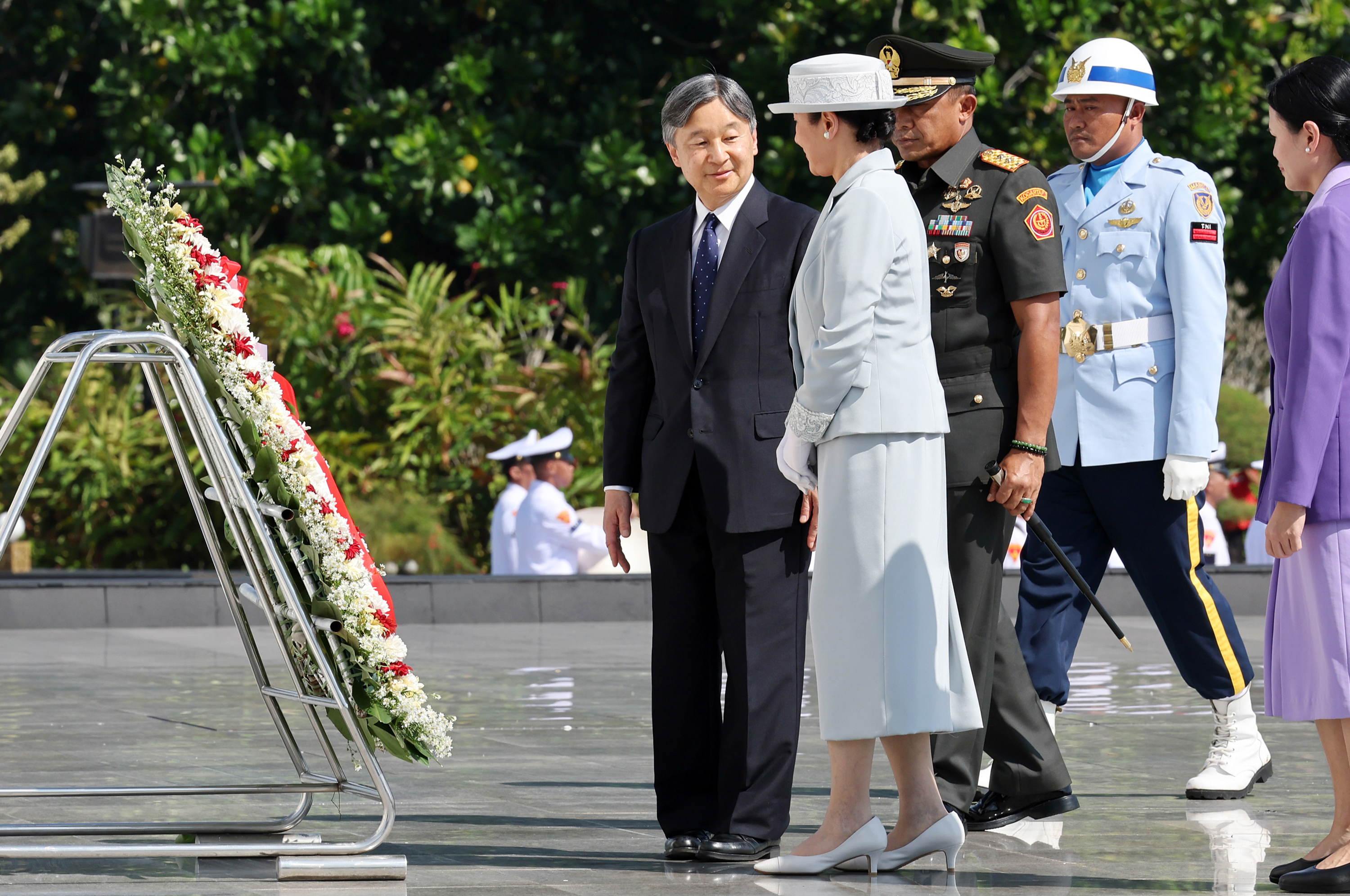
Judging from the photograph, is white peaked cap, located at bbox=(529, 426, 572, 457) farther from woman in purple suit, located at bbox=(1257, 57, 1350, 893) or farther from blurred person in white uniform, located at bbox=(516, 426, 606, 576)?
woman in purple suit, located at bbox=(1257, 57, 1350, 893)

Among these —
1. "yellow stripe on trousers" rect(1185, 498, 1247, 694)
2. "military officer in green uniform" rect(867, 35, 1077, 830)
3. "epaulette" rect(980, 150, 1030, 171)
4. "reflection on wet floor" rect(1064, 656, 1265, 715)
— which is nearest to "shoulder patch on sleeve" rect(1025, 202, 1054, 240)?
"military officer in green uniform" rect(867, 35, 1077, 830)

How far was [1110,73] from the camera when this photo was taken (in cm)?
561

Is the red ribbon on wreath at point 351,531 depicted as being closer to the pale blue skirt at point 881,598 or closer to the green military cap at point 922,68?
the pale blue skirt at point 881,598

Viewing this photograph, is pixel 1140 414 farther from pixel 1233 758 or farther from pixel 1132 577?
pixel 1233 758

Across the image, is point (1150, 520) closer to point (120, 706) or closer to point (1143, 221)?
point (1143, 221)

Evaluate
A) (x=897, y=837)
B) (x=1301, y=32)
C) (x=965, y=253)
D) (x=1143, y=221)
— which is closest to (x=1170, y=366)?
(x=1143, y=221)

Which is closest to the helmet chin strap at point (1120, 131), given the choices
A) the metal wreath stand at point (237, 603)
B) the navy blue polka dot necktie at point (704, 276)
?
the navy blue polka dot necktie at point (704, 276)

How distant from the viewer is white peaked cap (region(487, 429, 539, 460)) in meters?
12.4

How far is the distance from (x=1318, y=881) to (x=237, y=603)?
8.42 feet

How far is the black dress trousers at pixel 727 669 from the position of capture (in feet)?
14.9

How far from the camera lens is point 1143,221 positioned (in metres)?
5.55

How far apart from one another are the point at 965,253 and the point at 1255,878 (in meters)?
1.66

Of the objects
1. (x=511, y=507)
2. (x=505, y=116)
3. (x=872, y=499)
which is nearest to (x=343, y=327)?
(x=511, y=507)

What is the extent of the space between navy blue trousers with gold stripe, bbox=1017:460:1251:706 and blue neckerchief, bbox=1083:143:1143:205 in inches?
33.8
